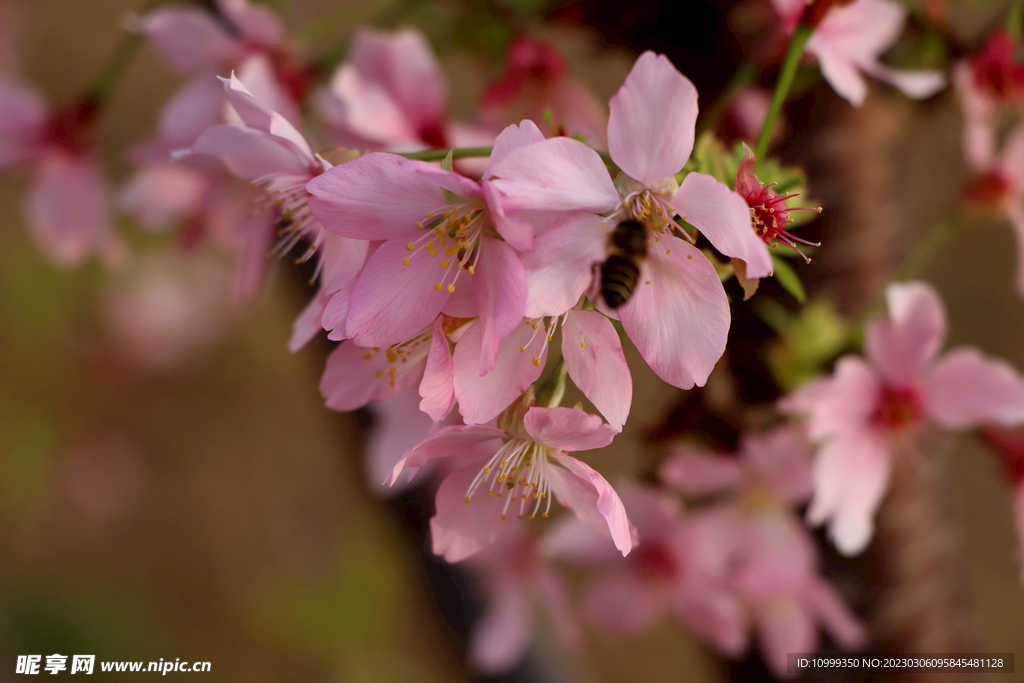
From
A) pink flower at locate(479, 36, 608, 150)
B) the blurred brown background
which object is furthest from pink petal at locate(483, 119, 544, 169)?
the blurred brown background

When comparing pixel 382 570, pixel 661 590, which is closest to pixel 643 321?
pixel 661 590

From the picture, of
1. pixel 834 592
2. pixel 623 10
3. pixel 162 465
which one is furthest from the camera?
pixel 162 465

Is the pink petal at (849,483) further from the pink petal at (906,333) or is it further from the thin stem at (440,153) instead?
the thin stem at (440,153)

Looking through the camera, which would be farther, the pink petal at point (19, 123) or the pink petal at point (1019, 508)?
the pink petal at point (19, 123)

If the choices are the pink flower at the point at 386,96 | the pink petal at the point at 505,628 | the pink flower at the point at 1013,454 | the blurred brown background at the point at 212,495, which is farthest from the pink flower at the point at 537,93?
the blurred brown background at the point at 212,495

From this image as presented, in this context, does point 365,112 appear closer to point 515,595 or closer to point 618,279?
point 618,279

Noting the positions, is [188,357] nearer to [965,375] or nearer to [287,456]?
[287,456]
